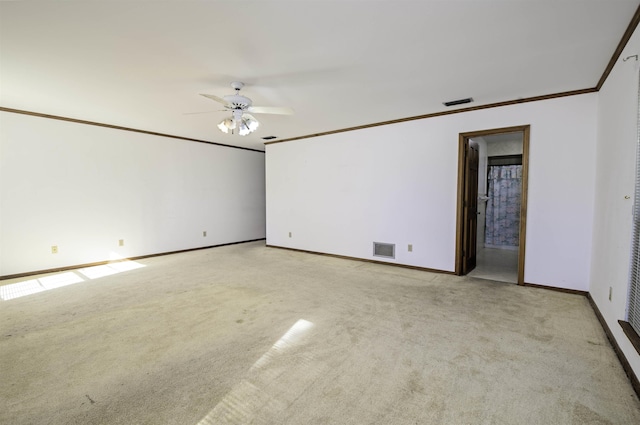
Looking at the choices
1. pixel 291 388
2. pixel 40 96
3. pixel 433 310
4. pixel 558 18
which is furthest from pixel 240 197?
pixel 558 18

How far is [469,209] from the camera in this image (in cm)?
439

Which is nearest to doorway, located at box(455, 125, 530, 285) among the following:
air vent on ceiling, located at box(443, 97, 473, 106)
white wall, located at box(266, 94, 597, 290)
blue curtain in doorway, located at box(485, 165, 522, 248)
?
blue curtain in doorway, located at box(485, 165, 522, 248)

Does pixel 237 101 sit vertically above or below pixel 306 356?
above

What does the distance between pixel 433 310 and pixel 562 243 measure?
1.94m

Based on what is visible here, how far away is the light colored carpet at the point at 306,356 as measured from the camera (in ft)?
5.25

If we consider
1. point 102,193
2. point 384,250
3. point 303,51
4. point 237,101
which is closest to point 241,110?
point 237,101

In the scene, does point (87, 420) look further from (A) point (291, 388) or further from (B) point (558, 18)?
(B) point (558, 18)

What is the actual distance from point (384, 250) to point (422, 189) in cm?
120

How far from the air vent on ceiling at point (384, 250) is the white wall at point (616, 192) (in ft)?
8.02

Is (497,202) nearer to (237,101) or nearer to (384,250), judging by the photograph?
(384,250)

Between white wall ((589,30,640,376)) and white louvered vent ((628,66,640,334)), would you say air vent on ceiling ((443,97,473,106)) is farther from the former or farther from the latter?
white louvered vent ((628,66,640,334))

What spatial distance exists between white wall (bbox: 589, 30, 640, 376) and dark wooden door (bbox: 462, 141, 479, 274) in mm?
1387

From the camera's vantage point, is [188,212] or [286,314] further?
[188,212]

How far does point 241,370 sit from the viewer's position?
1.97 m
